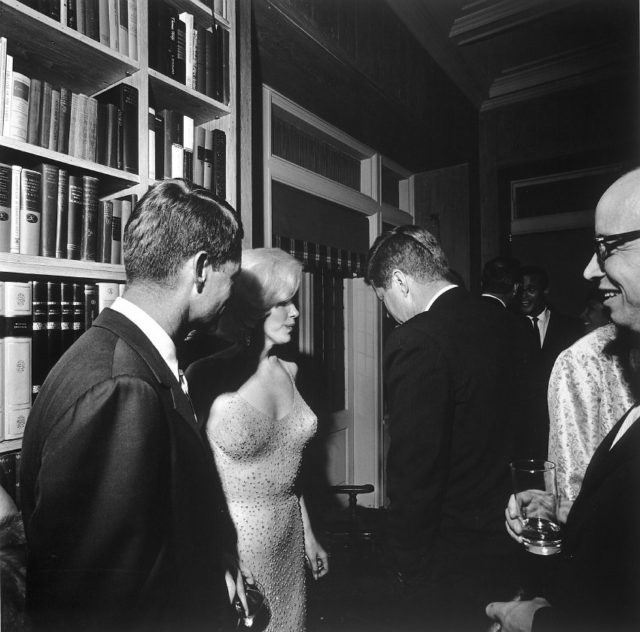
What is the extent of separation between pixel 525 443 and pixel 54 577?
136 centimetres

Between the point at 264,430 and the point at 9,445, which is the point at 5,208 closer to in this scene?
the point at 9,445

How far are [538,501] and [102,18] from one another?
1.69 metres

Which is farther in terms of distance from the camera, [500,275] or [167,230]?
[500,275]

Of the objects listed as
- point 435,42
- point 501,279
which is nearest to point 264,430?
point 501,279

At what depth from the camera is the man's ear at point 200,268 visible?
1071 mm

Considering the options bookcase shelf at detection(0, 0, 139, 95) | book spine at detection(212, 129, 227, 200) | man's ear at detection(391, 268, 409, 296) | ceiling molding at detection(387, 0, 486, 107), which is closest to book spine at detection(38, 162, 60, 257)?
bookcase shelf at detection(0, 0, 139, 95)

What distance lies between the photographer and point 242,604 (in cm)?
127

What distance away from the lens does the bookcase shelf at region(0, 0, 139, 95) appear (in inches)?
44.8

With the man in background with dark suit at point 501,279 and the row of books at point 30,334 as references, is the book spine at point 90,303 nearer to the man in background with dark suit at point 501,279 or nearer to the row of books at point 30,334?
the row of books at point 30,334

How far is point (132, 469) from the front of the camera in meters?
0.81

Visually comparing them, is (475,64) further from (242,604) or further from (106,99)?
(242,604)

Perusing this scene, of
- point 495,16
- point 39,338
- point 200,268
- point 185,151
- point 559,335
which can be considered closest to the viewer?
point 200,268

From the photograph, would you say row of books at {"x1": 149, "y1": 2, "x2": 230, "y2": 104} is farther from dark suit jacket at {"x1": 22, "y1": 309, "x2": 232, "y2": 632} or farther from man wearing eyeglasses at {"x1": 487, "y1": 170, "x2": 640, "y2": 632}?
man wearing eyeglasses at {"x1": 487, "y1": 170, "x2": 640, "y2": 632}

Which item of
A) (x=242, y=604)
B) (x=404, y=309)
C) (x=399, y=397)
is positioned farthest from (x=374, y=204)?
(x=242, y=604)
